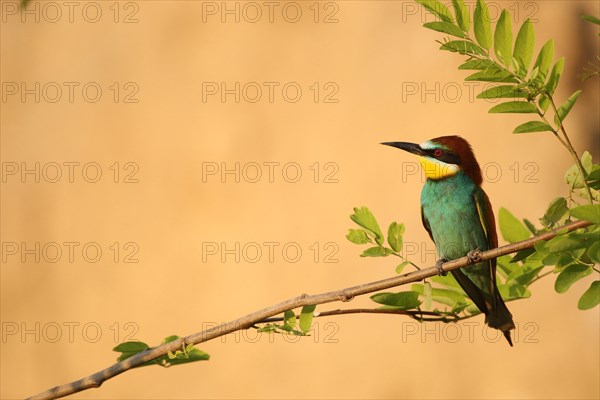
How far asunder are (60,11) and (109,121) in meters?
0.62

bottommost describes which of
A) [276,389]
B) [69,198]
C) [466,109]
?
[276,389]

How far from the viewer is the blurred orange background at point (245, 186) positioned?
3.80 meters

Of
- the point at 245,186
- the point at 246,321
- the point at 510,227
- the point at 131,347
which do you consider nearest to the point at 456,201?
the point at 510,227

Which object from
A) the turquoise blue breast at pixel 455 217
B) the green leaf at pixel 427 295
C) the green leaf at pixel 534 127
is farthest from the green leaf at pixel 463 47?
the turquoise blue breast at pixel 455 217

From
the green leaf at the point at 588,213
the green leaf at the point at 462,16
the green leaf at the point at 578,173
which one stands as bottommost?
the green leaf at the point at 588,213

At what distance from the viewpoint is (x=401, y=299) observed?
120 cm

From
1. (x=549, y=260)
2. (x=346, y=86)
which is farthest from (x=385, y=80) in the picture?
(x=549, y=260)

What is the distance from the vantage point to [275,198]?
12.7 feet

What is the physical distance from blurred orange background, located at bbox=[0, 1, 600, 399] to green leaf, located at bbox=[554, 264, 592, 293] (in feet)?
8.58

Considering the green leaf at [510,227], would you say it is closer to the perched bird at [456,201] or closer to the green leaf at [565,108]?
the green leaf at [565,108]

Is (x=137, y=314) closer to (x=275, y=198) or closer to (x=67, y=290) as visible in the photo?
(x=67, y=290)

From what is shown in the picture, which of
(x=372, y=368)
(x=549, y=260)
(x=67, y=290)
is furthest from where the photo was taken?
(x=67, y=290)

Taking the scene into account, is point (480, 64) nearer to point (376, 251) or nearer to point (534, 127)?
point (534, 127)

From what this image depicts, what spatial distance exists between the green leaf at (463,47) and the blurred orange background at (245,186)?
2647 millimetres
